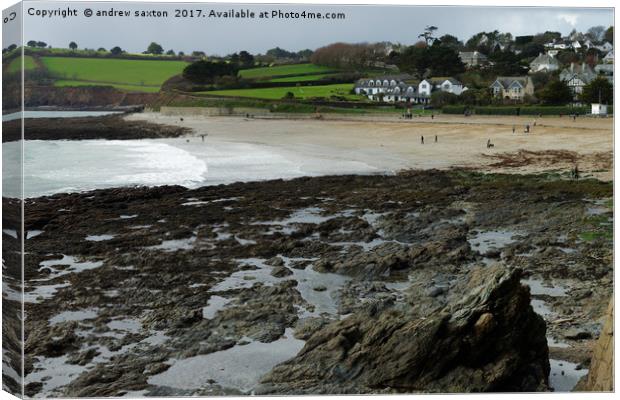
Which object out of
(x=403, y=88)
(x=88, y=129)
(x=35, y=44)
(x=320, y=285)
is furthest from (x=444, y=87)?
(x=35, y=44)

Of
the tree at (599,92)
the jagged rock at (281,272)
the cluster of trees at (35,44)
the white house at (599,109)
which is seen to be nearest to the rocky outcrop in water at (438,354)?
the jagged rock at (281,272)

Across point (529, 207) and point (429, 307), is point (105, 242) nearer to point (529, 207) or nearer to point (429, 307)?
point (429, 307)

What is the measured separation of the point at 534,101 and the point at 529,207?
1505 mm

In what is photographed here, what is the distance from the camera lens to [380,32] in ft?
38.3

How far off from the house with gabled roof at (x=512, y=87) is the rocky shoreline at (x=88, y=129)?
4.33 metres

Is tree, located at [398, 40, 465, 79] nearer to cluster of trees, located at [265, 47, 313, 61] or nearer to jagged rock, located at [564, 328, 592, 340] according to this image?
cluster of trees, located at [265, 47, 313, 61]

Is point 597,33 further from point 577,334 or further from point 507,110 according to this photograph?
point 577,334

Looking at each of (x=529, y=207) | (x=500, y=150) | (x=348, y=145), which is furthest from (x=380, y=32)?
(x=529, y=207)

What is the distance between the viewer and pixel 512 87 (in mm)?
13445

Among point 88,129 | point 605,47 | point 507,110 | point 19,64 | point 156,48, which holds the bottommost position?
point 88,129

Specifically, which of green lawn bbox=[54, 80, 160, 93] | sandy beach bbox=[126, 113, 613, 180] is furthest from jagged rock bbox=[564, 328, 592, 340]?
green lawn bbox=[54, 80, 160, 93]

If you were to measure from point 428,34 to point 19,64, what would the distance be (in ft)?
16.2

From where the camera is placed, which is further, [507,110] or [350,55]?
[507,110]

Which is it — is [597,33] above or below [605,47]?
above
